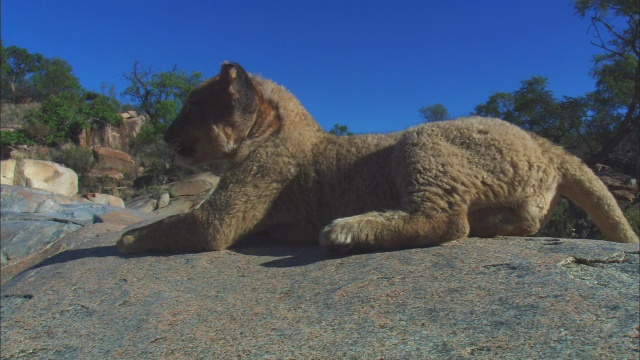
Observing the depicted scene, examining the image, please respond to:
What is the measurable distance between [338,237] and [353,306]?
42.0 inches

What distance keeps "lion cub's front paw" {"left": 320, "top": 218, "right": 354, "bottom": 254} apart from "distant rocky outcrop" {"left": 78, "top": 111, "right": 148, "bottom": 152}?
36.8 metres

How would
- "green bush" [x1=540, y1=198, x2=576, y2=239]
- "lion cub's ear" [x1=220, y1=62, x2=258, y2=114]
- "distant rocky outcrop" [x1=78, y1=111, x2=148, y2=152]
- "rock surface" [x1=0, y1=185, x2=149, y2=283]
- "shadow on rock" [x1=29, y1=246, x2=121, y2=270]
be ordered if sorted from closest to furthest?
"lion cub's ear" [x1=220, y1=62, x2=258, y2=114]
"shadow on rock" [x1=29, y1=246, x2=121, y2=270]
"rock surface" [x1=0, y1=185, x2=149, y2=283]
"green bush" [x1=540, y1=198, x2=576, y2=239]
"distant rocky outcrop" [x1=78, y1=111, x2=148, y2=152]

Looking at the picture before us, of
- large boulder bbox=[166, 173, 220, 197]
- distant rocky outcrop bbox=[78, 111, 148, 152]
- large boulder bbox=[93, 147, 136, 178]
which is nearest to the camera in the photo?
large boulder bbox=[166, 173, 220, 197]

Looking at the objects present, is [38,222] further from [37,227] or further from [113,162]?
[113,162]

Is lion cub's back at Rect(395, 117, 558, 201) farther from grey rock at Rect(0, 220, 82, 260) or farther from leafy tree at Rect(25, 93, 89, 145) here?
leafy tree at Rect(25, 93, 89, 145)

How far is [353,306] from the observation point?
8.92 feet

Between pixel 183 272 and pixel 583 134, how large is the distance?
48.1 ft

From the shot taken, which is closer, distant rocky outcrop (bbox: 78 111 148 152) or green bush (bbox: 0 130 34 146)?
green bush (bbox: 0 130 34 146)

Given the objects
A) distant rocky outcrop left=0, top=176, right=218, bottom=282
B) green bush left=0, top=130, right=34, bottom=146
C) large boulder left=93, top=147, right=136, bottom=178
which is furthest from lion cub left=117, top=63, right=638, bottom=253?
green bush left=0, top=130, right=34, bottom=146

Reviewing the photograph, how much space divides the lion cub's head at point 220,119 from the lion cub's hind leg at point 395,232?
1.62 meters

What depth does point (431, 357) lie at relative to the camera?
6.92 feet

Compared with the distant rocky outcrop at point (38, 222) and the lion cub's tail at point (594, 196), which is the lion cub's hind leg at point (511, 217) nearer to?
the lion cub's tail at point (594, 196)

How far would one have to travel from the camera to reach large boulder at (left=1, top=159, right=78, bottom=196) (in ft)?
74.0

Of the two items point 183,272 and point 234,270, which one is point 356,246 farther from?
point 183,272
